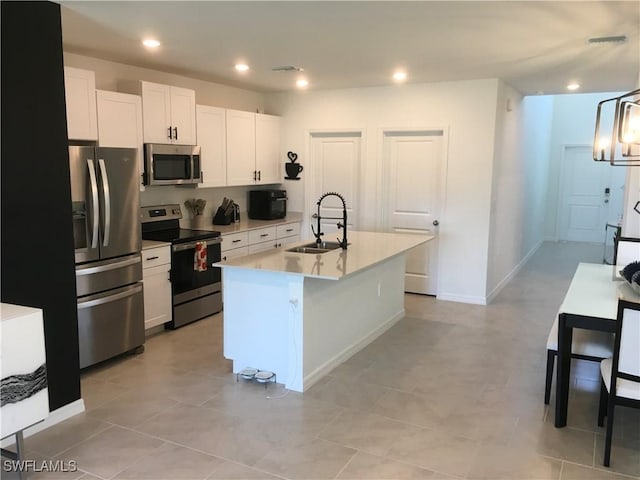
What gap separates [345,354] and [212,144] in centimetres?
281

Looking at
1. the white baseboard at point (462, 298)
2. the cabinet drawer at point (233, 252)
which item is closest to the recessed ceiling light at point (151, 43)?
the cabinet drawer at point (233, 252)

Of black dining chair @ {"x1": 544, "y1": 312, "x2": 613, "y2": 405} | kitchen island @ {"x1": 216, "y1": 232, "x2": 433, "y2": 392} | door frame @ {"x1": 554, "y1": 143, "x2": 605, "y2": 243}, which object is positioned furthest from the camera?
door frame @ {"x1": 554, "y1": 143, "x2": 605, "y2": 243}

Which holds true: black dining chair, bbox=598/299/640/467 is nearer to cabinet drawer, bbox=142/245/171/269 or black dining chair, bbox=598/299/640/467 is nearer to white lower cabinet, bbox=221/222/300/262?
white lower cabinet, bbox=221/222/300/262

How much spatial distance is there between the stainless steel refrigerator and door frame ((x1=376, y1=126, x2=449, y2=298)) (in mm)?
3163

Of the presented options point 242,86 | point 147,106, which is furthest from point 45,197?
point 242,86

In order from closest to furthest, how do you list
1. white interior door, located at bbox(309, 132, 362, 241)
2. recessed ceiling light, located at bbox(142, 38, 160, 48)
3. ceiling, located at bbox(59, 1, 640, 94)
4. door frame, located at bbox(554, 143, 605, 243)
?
ceiling, located at bbox(59, 1, 640, 94) < recessed ceiling light, located at bbox(142, 38, 160, 48) < white interior door, located at bbox(309, 132, 362, 241) < door frame, located at bbox(554, 143, 605, 243)

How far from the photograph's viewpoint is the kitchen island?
11.8 ft

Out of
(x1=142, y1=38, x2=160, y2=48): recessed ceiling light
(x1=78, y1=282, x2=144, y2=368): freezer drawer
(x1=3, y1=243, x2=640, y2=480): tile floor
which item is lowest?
(x1=3, y1=243, x2=640, y2=480): tile floor

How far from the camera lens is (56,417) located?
3.17m

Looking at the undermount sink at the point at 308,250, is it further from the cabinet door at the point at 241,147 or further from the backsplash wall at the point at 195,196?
the cabinet door at the point at 241,147

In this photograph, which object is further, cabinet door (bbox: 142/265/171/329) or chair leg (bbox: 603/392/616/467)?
cabinet door (bbox: 142/265/171/329)

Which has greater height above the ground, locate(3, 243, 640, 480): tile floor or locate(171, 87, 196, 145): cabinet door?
locate(171, 87, 196, 145): cabinet door

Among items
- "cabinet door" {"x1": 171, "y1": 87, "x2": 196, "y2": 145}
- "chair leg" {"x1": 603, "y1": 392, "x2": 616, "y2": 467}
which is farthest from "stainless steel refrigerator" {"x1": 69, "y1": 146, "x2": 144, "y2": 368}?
"chair leg" {"x1": 603, "y1": 392, "x2": 616, "y2": 467}

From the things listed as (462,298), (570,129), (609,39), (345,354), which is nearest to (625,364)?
(345,354)
